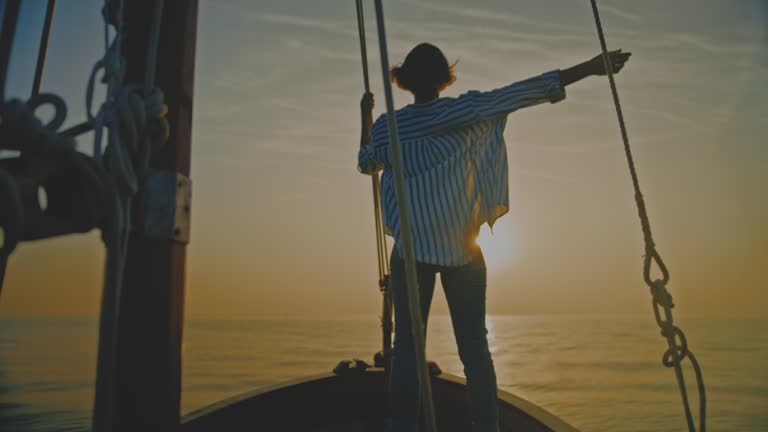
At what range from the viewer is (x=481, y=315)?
1366 mm

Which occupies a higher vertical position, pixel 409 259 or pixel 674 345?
pixel 409 259

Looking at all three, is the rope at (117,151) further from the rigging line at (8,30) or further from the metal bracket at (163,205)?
the rigging line at (8,30)

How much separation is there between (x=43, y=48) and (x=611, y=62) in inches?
70.0

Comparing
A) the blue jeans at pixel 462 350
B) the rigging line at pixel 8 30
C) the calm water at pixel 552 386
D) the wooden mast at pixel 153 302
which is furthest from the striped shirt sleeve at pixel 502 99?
the calm water at pixel 552 386

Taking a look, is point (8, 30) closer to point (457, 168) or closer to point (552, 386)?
point (457, 168)

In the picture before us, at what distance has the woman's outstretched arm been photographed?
1.34 meters

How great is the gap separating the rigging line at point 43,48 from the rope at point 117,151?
81 cm

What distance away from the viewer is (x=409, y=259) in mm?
905

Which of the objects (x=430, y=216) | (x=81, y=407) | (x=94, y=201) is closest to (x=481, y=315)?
(x=430, y=216)

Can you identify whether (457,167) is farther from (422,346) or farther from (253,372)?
(253,372)

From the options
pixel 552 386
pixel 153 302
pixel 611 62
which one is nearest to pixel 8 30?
pixel 153 302

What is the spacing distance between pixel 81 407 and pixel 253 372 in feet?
30.3

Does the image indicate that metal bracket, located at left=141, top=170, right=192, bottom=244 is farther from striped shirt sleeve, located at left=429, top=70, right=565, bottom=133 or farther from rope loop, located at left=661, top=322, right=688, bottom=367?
rope loop, located at left=661, top=322, right=688, bottom=367

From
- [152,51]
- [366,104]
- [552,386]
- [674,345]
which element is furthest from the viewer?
[552,386]
